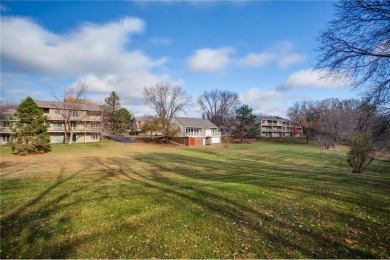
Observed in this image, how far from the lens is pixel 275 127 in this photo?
336ft

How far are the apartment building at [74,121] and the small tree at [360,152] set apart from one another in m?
47.7

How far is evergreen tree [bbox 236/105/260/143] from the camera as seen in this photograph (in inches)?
2655

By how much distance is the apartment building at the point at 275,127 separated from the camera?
325ft

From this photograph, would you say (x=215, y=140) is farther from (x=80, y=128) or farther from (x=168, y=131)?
(x=80, y=128)

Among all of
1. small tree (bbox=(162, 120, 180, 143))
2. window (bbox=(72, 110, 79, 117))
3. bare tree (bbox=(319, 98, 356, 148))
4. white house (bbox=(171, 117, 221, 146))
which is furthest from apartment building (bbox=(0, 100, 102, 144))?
bare tree (bbox=(319, 98, 356, 148))

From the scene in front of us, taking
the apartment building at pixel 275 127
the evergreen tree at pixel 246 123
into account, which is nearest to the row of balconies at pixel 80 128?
the evergreen tree at pixel 246 123

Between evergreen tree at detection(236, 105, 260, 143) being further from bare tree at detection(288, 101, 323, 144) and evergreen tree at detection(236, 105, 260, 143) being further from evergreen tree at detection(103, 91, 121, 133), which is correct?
evergreen tree at detection(103, 91, 121, 133)

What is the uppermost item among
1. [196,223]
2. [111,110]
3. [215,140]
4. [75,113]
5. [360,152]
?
[111,110]

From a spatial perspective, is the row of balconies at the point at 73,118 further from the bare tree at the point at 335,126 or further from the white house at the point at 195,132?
the bare tree at the point at 335,126

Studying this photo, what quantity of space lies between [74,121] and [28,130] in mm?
20413

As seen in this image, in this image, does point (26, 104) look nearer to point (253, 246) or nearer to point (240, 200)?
point (240, 200)

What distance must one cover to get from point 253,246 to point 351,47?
28.4 feet

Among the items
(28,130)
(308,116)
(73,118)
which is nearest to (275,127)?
(308,116)

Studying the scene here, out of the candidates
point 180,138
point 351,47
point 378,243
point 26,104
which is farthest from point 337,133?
point 26,104
